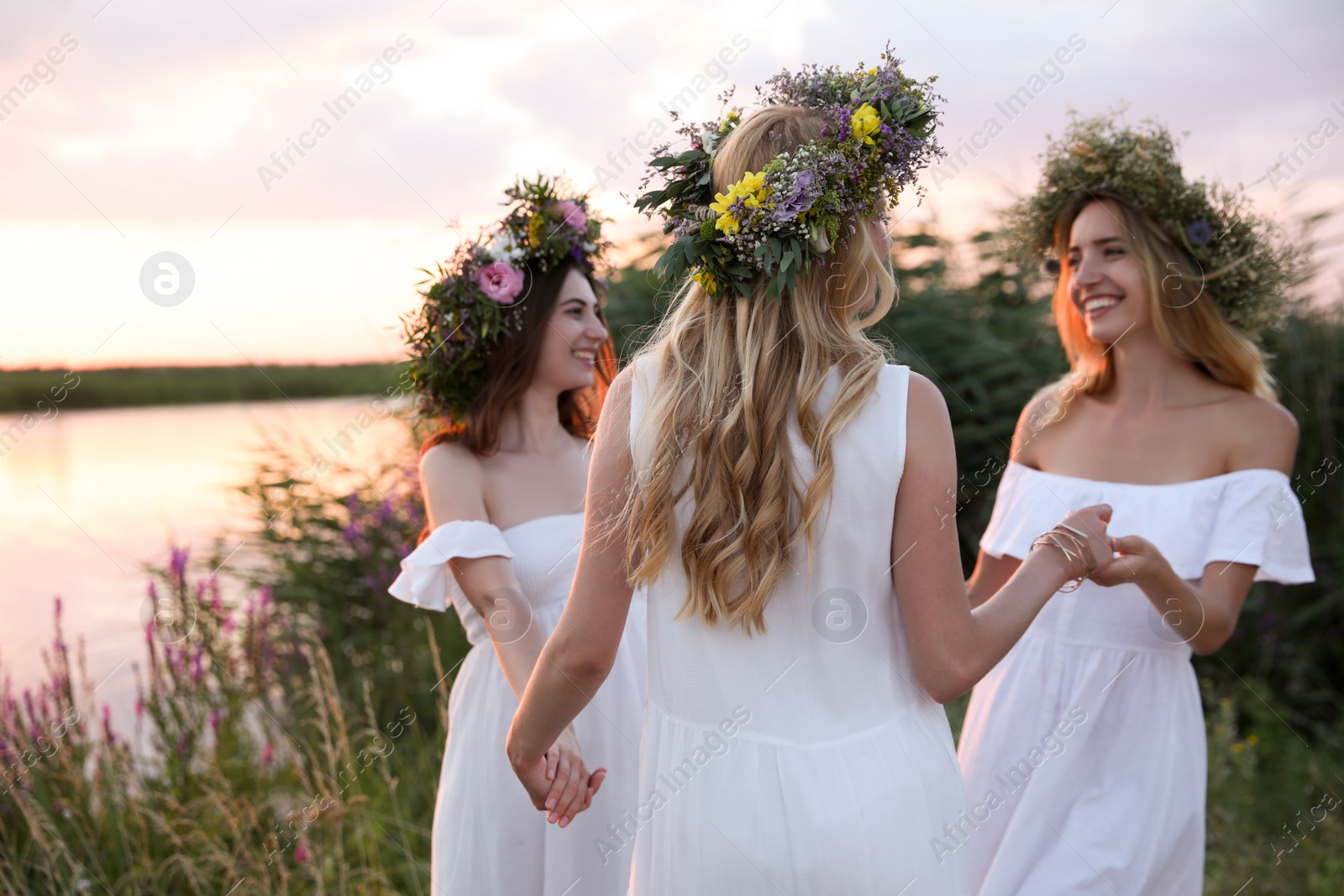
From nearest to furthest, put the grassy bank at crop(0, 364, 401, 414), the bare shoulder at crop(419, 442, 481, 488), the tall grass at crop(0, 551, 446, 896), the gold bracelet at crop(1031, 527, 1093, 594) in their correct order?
the gold bracelet at crop(1031, 527, 1093, 594)
the bare shoulder at crop(419, 442, 481, 488)
the tall grass at crop(0, 551, 446, 896)
the grassy bank at crop(0, 364, 401, 414)

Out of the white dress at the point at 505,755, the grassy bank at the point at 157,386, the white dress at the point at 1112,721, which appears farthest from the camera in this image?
the grassy bank at the point at 157,386

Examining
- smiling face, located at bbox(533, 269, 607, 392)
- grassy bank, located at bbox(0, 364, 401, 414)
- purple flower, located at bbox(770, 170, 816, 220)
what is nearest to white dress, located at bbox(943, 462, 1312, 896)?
smiling face, located at bbox(533, 269, 607, 392)

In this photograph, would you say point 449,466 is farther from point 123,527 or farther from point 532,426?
point 123,527

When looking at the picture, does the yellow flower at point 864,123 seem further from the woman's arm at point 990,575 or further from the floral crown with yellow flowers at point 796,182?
the woman's arm at point 990,575

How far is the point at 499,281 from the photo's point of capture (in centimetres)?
276

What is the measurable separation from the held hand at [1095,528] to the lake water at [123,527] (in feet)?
9.44

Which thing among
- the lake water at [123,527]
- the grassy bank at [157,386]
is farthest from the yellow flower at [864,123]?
the grassy bank at [157,386]

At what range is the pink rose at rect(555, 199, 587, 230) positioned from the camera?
2.89 m

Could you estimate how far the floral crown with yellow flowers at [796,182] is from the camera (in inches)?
61.9

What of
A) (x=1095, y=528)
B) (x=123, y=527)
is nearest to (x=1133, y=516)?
(x=1095, y=528)

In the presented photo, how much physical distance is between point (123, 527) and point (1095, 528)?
6.24 meters

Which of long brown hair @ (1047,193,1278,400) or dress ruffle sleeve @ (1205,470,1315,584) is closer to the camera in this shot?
dress ruffle sleeve @ (1205,470,1315,584)

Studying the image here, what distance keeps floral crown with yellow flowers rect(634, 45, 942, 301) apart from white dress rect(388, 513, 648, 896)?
1090mm

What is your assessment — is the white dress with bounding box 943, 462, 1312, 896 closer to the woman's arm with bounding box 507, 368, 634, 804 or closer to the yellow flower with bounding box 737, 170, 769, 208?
the woman's arm with bounding box 507, 368, 634, 804
